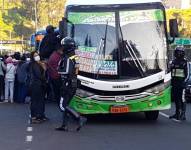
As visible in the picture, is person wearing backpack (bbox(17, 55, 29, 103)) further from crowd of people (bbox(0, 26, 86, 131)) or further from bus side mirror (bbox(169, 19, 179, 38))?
bus side mirror (bbox(169, 19, 179, 38))

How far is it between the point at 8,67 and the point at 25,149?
1112 cm

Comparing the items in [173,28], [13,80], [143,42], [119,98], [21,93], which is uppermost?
[173,28]

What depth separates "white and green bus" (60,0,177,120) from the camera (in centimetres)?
1336

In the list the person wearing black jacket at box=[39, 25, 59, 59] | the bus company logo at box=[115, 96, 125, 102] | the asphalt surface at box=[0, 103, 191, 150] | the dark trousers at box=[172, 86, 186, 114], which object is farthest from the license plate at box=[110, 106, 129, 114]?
the person wearing black jacket at box=[39, 25, 59, 59]

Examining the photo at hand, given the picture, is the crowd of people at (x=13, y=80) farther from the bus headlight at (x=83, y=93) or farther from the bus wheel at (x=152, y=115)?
the bus headlight at (x=83, y=93)

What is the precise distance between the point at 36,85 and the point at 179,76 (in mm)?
3753

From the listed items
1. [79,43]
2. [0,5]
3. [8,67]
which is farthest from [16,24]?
[79,43]

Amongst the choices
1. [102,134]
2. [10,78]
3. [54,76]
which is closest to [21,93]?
[10,78]

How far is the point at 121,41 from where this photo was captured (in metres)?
13.7

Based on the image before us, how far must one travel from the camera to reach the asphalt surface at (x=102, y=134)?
10719 mm

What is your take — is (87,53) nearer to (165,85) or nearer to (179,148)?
(165,85)

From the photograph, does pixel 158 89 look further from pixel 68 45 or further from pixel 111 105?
pixel 68 45

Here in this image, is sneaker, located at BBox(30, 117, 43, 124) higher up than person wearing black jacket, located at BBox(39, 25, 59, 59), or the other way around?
person wearing black jacket, located at BBox(39, 25, 59, 59)

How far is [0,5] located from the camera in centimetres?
8069
